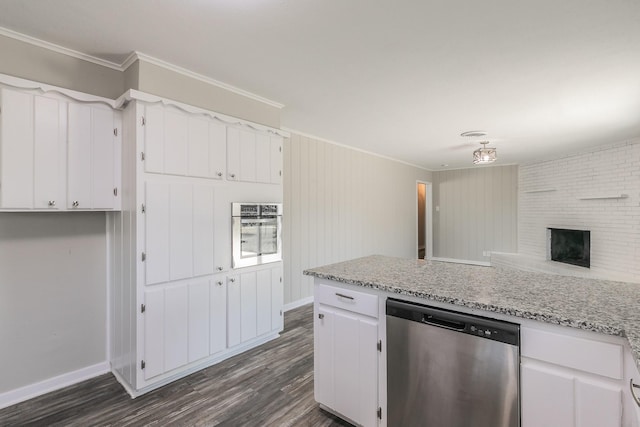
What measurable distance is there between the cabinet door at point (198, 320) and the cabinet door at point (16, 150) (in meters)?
1.27

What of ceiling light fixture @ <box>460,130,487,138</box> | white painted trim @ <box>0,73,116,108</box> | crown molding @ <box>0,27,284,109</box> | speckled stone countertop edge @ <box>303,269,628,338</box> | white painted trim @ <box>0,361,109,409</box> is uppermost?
crown molding @ <box>0,27,284,109</box>

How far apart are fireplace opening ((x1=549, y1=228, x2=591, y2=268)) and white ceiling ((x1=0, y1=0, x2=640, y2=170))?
2.74 m

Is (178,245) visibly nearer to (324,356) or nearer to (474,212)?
(324,356)

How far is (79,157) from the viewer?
215cm

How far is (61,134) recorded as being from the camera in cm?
207

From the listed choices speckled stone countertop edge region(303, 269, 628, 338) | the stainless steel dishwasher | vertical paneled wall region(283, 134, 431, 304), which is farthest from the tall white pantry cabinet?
the stainless steel dishwasher

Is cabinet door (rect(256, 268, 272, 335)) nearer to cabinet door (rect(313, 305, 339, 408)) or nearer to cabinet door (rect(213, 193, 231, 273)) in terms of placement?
cabinet door (rect(213, 193, 231, 273))

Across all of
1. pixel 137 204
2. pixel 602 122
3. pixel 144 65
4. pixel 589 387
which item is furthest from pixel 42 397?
pixel 602 122

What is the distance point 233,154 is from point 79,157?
44.9 inches

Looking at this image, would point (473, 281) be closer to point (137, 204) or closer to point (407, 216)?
point (137, 204)

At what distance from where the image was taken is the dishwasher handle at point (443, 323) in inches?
55.6

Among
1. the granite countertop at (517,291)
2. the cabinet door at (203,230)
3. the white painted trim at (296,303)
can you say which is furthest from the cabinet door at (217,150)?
the white painted trim at (296,303)

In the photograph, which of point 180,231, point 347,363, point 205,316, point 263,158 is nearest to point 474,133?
point 263,158

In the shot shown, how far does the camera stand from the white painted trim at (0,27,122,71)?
1909mm
